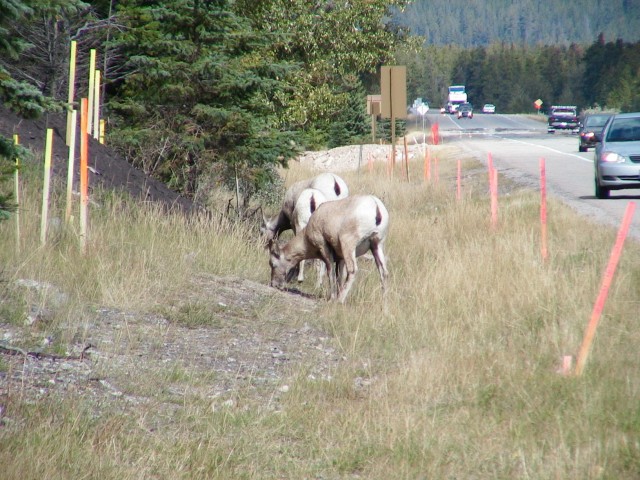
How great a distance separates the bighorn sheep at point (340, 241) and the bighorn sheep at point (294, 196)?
180cm

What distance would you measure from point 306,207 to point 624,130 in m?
12.0

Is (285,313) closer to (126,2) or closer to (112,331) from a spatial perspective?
(112,331)

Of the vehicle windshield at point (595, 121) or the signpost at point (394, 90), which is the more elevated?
the signpost at point (394, 90)

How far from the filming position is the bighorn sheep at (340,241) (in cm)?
1189

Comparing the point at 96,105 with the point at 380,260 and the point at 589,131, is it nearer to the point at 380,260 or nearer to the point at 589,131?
the point at 380,260

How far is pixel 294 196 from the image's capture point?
48.9 ft

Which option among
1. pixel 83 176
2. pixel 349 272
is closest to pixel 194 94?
pixel 83 176

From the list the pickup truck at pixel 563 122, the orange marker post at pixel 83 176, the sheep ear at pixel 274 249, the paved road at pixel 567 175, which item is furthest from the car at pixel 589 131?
the orange marker post at pixel 83 176

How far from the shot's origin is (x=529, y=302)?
10.2 meters

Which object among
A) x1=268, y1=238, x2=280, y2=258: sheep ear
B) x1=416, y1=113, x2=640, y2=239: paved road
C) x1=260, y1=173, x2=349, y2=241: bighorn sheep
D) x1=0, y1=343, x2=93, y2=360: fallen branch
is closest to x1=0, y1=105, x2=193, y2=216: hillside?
x1=260, y1=173, x2=349, y2=241: bighorn sheep

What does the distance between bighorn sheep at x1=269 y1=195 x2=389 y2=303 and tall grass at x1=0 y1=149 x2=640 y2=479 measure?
1.29 feet

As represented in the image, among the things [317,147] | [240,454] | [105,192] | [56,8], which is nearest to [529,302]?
[240,454]

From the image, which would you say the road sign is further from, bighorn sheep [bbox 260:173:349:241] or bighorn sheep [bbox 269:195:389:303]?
bighorn sheep [bbox 269:195:389:303]

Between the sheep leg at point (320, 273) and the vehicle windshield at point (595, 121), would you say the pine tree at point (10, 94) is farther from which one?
the vehicle windshield at point (595, 121)
